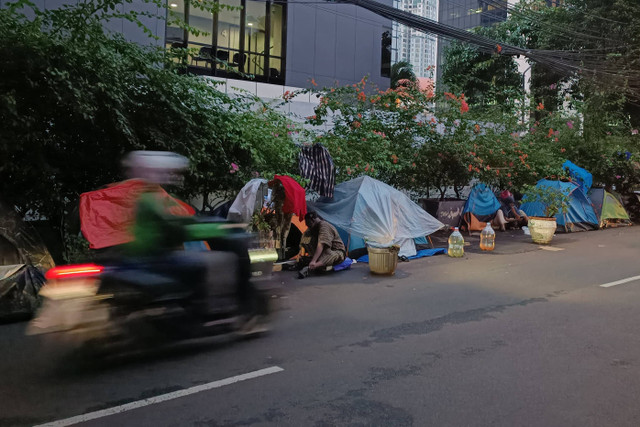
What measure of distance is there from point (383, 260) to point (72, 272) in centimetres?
585

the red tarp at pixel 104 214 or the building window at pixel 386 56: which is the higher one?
the building window at pixel 386 56

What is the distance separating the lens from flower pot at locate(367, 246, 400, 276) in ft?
31.6

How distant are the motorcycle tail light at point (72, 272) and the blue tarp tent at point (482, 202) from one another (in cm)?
1296

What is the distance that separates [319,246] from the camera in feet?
32.0

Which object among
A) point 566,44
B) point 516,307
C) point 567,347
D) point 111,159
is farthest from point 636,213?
point 111,159

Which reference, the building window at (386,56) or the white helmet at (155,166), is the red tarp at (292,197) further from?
the building window at (386,56)

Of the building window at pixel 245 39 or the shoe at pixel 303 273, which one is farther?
the building window at pixel 245 39

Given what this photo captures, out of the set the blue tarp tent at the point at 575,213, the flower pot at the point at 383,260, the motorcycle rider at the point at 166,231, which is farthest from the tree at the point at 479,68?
the motorcycle rider at the point at 166,231

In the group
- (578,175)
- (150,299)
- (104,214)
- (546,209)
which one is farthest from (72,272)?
(578,175)

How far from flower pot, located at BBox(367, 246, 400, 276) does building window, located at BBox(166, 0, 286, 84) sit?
11.0 m

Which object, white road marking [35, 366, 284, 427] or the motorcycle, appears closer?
white road marking [35, 366, 284, 427]

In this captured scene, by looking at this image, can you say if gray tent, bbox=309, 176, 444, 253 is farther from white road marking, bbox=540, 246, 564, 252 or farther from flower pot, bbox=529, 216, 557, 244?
flower pot, bbox=529, 216, 557, 244

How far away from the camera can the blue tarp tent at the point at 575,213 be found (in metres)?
16.8

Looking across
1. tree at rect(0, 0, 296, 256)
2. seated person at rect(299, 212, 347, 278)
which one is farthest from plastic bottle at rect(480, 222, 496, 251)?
tree at rect(0, 0, 296, 256)
